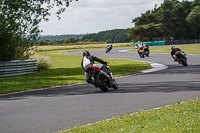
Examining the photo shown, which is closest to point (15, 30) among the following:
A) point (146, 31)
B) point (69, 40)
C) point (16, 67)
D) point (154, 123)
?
point (16, 67)

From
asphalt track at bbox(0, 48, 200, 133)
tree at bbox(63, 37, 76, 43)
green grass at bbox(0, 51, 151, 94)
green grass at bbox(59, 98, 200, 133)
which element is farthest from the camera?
tree at bbox(63, 37, 76, 43)

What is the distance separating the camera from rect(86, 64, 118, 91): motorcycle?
11.6 meters

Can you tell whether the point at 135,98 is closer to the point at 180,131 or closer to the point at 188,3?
the point at 180,131

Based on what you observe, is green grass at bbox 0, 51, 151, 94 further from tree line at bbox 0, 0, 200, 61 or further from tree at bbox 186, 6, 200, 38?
tree at bbox 186, 6, 200, 38

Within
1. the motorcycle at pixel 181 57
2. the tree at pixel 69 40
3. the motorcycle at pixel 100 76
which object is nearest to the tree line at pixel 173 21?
the motorcycle at pixel 181 57

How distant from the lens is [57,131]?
6555 millimetres

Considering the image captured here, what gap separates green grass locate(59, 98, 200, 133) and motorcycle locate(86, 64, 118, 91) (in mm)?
4077

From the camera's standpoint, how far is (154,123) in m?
6.38

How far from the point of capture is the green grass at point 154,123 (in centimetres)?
586

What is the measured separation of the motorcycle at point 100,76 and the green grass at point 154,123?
4.08 meters

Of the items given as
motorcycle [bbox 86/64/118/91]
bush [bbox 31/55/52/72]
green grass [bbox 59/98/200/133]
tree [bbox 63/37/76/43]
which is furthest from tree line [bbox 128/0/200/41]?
green grass [bbox 59/98/200/133]

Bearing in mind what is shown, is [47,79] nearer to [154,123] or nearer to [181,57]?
[181,57]

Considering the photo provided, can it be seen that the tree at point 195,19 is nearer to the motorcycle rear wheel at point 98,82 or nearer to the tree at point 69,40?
the tree at point 69,40

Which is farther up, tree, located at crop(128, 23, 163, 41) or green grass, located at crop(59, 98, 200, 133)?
tree, located at crop(128, 23, 163, 41)
